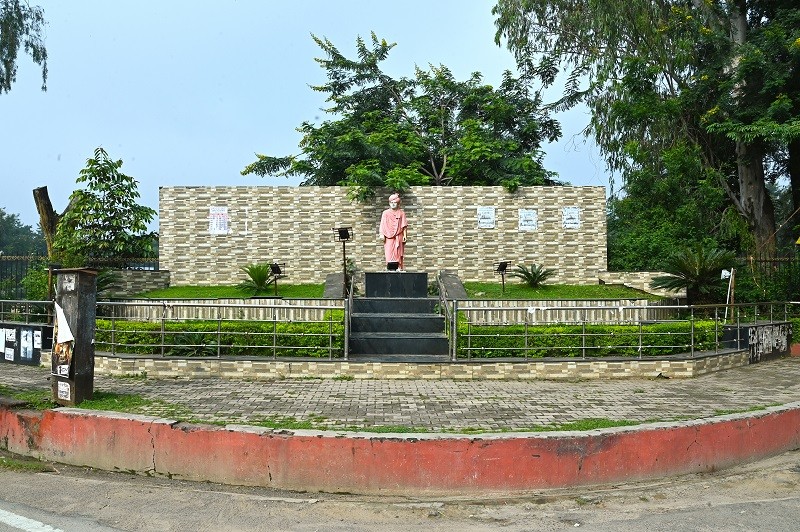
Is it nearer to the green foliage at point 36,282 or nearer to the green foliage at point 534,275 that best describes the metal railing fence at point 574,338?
the green foliage at point 534,275

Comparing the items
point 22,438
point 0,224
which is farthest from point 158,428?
point 0,224

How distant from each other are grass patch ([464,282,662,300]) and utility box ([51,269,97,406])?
364 inches

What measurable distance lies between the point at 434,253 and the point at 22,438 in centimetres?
1275

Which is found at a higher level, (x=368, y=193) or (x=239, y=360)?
(x=368, y=193)

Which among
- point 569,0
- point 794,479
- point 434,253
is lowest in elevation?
point 794,479

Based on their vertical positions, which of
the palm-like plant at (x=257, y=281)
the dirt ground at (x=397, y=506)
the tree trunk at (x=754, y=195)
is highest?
the tree trunk at (x=754, y=195)

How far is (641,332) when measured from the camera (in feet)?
34.1

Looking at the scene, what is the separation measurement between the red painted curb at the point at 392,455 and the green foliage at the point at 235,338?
3.82m

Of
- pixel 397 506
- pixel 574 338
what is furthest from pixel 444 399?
pixel 574 338

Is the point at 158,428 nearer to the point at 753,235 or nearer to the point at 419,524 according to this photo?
the point at 419,524

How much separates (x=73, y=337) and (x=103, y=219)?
10602 mm

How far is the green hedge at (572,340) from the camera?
34.3ft

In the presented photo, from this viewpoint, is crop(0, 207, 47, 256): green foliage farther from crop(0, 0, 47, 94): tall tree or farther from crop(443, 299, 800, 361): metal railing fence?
crop(443, 299, 800, 361): metal railing fence

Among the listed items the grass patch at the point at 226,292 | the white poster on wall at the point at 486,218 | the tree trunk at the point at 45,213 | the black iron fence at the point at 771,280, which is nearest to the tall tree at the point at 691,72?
the black iron fence at the point at 771,280
